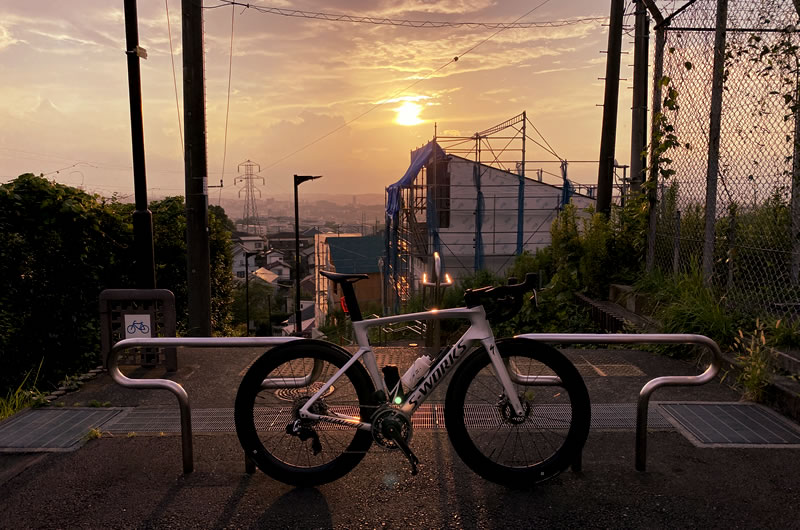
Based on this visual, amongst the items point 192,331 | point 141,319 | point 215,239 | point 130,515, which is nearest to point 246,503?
point 130,515

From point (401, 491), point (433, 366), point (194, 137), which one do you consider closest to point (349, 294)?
point (433, 366)

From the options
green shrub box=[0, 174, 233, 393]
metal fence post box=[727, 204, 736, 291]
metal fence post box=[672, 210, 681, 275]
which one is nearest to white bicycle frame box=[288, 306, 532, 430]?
metal fence post box=[727, 204, 736, 291]

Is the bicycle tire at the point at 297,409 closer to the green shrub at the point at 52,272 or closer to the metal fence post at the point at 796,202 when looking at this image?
the green shrub at the point at 52,272

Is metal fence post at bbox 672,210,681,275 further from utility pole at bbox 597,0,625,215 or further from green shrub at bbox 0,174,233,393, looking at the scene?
green shrub at bbox 0,174,233,393

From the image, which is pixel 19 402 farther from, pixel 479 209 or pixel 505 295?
pixel 479 209

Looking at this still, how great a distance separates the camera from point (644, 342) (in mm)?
3641

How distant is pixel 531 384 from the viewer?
12.0 ft

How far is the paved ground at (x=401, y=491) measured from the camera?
3.20 metres

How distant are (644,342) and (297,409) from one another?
82.6 inches

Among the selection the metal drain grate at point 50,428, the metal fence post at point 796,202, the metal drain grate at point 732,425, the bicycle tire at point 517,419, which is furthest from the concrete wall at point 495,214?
the bicycle tire at point 517,419

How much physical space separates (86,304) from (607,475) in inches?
249

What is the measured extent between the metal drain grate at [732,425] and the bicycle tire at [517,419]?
1170 mm

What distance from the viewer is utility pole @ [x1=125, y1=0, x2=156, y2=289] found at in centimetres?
716

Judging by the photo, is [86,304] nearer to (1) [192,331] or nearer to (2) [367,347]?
(1) [192,331]
